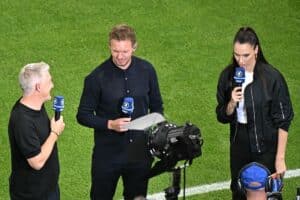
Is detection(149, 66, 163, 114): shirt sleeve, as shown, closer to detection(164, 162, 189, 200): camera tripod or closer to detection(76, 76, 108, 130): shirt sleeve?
detection(76, 76, 108, 130): shirt sleeve

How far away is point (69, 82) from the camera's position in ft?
33.1

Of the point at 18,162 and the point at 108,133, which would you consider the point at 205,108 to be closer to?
the point at 108,133

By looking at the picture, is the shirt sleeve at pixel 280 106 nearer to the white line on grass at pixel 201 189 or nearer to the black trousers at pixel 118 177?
the black trousers at pixel 118 177

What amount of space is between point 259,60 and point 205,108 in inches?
112

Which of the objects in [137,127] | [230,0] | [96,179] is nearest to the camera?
[137,127]

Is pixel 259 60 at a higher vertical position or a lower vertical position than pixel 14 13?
lower

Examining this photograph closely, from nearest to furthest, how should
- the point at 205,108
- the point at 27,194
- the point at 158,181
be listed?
the point at 27,194 → the point at 158,181 → the point at 205,108

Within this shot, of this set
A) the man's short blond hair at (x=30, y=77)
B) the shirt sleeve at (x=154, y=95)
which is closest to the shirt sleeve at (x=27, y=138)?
the man's short blond hair at (x=30, y=77)

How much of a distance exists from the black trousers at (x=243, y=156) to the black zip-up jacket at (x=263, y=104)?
0.20 feet

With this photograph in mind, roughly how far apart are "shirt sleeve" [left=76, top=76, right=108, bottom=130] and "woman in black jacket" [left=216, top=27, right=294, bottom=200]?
106 centimetres

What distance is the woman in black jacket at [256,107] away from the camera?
6.80m

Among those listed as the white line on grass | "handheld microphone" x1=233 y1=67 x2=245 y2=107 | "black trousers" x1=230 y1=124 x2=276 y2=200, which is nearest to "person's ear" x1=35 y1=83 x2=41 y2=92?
"handheld microphone" x1=233 y1=67 x2=245 y2=107

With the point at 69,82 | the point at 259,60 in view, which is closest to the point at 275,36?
the point at 69,82

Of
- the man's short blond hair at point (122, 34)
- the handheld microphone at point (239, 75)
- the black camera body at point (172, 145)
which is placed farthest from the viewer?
the man's short blond hair at point (122, 34)
